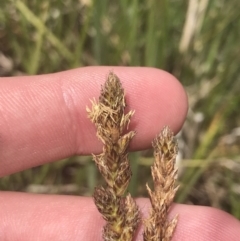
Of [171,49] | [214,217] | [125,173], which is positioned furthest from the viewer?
[171,49]

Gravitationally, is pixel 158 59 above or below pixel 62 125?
above

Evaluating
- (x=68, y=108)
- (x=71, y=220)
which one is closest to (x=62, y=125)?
(x=68, y=108)

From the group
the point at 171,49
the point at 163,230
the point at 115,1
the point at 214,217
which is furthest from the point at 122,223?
the point at 115,1

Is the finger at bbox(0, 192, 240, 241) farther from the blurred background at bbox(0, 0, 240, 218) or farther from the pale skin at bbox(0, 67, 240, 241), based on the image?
the blurred background at bbox(0, 0, 240, 218)

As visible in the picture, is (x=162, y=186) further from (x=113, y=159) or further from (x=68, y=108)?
(x=68, y=108)

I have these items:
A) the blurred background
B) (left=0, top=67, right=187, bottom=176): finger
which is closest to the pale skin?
(left=0, top=67, right=187, bottom=176): finger

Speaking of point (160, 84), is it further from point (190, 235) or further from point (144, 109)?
point (190, 235)

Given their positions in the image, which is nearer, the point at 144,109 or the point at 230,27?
the point at 144,109

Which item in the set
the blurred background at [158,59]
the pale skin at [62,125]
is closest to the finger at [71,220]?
the pale skin at [62,125]
